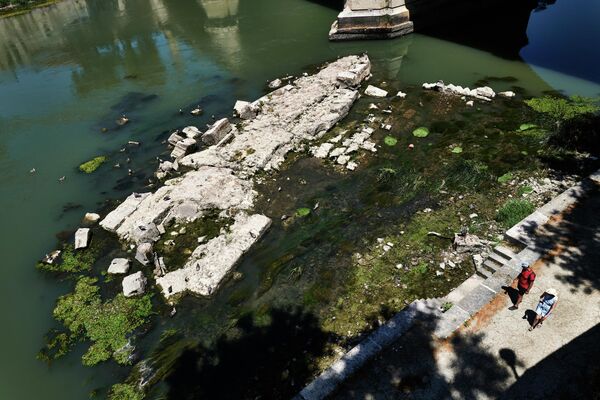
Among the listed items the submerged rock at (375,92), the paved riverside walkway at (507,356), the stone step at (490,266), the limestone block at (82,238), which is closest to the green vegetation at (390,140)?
the submerged rock at (375,92)

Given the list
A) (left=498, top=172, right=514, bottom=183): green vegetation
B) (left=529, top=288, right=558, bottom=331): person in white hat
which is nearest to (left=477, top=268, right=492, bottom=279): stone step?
(left=529, top=288, right=558, bottom=331): person in white hat

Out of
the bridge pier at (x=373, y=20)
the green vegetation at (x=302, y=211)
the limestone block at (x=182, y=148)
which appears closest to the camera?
the green vegetation at (x=302, y=211)

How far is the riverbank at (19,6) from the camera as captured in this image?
1486 inches

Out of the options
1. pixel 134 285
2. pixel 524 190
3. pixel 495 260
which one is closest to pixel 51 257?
pixel 134 285

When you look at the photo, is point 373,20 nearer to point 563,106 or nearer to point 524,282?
point 563,106

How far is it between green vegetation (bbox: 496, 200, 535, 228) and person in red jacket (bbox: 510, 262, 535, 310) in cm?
265

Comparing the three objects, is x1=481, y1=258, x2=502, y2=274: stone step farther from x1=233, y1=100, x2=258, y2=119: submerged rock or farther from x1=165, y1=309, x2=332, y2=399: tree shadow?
x1=233, y1=100, x2=258, y2=119: submerged rock

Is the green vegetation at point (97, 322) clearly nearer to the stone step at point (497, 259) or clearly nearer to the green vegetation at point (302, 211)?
the green vegetation at point (302, 211)

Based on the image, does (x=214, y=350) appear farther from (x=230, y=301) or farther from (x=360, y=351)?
(x=360, y=351)

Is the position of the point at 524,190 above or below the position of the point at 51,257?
above

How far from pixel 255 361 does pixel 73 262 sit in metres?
6.23

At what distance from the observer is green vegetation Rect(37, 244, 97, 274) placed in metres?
10.6

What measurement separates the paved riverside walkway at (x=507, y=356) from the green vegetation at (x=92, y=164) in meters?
12.2

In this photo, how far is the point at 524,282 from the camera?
23.3 ft
